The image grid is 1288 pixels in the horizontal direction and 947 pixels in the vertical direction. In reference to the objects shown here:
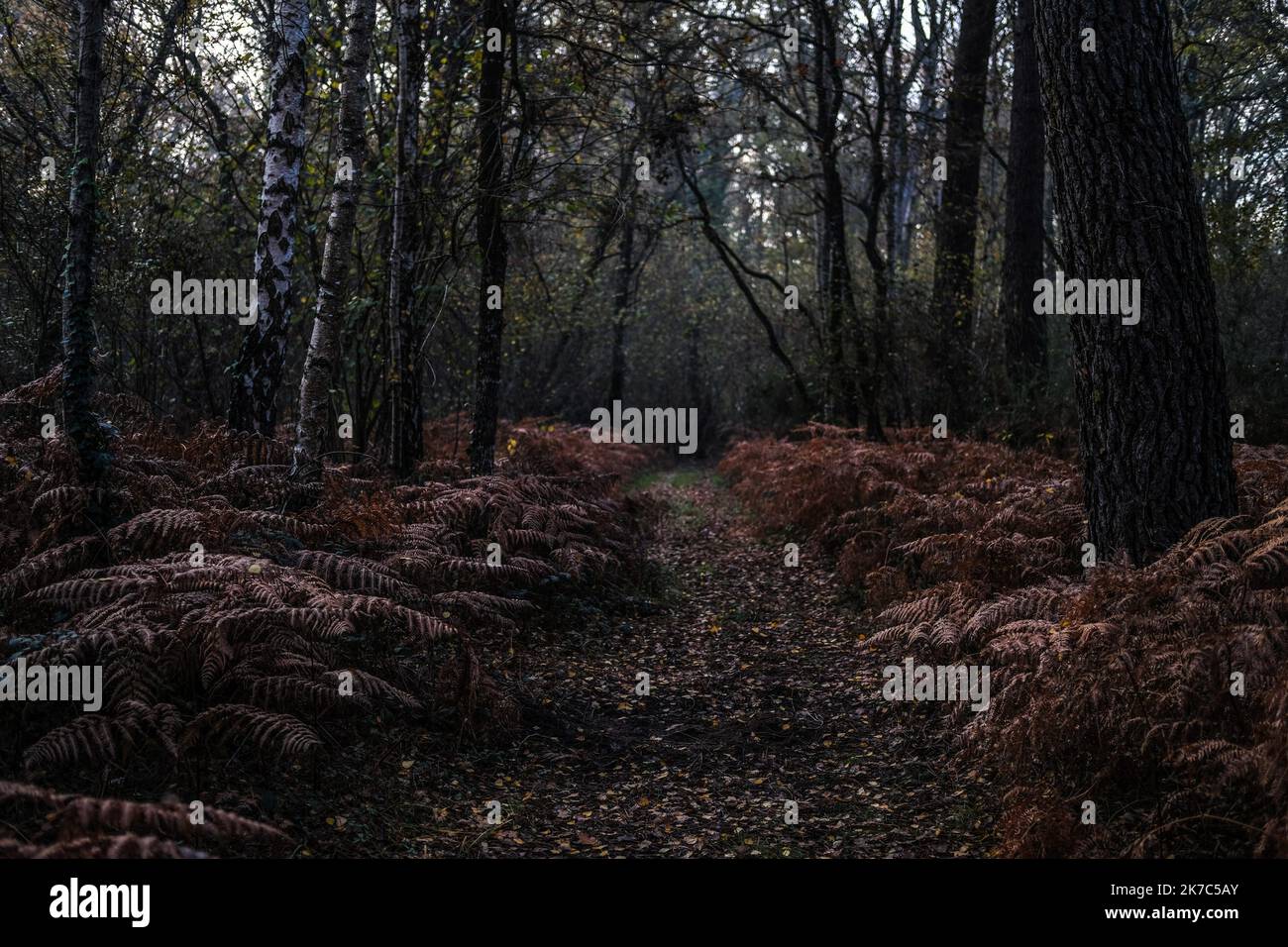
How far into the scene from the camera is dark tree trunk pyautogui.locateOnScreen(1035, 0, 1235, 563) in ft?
17.5

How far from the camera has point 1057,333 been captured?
15.2 m

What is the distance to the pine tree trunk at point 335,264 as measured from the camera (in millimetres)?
6887

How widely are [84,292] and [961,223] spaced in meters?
11.5

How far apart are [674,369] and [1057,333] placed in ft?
43.6

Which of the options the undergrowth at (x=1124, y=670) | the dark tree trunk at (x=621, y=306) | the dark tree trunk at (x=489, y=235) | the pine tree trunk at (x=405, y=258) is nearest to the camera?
the undergrowth at (x=1124, y=670)

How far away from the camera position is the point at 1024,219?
41.6 ft

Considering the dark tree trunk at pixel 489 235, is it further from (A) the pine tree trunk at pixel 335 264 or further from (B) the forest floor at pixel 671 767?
(B) the forest floor at pixel 671 767

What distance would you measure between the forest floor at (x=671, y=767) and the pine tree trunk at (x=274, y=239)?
134 inches

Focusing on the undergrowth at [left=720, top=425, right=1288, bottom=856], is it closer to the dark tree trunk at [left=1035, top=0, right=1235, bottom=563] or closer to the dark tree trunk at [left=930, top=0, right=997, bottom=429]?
the dark tree trunk at [left=1035, top=0, right=1235, bottom=563]

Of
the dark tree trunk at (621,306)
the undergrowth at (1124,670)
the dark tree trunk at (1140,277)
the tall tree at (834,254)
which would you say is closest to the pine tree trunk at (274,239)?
the undergrowth at (1124,670)

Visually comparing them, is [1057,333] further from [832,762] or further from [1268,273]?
[832,762]

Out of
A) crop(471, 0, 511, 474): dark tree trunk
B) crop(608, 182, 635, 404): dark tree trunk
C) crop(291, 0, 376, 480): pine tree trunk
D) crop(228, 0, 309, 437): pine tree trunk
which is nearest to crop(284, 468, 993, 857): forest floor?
crop(291, 0, 376, 480): pine tree trunk

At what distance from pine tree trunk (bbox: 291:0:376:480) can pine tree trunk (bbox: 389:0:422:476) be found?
139 cm
